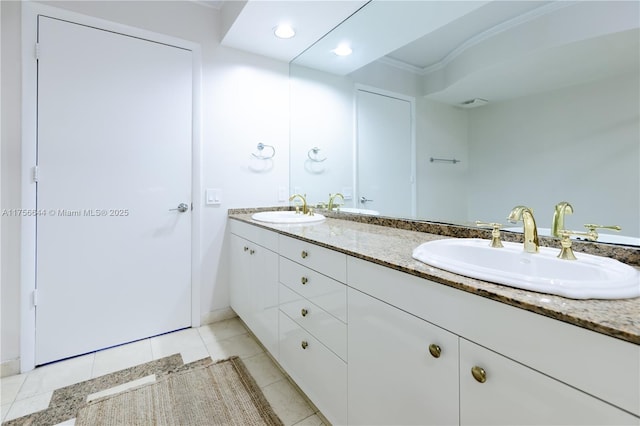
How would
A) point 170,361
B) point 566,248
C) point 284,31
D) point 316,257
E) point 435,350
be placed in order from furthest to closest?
point 284,31 < point 170,361 < point 316,257 < point 566,248 < point 435,350

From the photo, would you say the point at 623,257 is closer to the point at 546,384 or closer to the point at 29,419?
the point at 546,384

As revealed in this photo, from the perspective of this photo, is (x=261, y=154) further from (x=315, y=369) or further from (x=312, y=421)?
(x=312, y=421)

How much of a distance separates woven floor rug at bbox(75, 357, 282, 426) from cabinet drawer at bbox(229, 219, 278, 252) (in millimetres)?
738

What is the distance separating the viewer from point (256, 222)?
5.98 feet

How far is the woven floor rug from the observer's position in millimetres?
1272

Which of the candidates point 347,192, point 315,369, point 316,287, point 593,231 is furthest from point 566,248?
point 347,192

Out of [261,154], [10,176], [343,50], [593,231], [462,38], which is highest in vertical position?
[343,50]

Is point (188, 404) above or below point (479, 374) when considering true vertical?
below

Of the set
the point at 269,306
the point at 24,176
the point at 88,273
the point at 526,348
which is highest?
the point at 24,176

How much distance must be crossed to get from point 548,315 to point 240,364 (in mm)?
1618

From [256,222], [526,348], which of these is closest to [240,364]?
[256,222]

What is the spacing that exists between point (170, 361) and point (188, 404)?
457mm

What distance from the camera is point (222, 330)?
212 centimetres

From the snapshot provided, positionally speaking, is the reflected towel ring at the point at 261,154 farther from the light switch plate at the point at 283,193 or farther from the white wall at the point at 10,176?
the white wall at the point at 10,176
